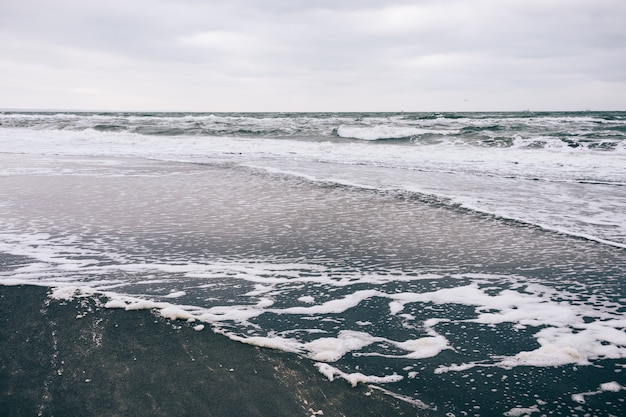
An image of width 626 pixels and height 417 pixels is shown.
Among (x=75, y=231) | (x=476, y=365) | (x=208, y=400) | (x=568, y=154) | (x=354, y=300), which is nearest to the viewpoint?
(x=208, y=400)

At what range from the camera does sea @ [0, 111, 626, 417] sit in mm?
2590

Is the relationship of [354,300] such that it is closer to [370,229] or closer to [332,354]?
[332,354]

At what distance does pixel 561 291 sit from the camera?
3775 millimetres

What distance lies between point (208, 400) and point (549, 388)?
5.69 ft

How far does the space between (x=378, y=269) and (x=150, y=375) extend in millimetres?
2387

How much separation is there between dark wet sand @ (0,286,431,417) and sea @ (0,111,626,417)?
15 cm

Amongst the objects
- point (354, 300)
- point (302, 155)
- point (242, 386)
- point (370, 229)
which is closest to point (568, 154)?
point (302, 155)

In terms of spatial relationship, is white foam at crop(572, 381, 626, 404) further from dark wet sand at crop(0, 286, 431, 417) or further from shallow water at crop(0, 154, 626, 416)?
dark wet sand at crop(0, 286, 431, 417)

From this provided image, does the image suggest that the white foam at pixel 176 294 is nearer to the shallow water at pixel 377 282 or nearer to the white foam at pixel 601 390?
the shallow water at pixel 377 282

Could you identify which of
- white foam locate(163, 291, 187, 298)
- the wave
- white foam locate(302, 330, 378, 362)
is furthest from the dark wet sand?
the wave

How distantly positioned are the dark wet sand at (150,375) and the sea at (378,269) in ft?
0.50

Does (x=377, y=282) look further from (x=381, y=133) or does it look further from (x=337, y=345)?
(x=381, y=133)

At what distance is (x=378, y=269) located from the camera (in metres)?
4.31

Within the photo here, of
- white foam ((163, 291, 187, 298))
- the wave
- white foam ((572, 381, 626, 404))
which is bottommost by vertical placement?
white foam ((572, 381, 626, 404))
